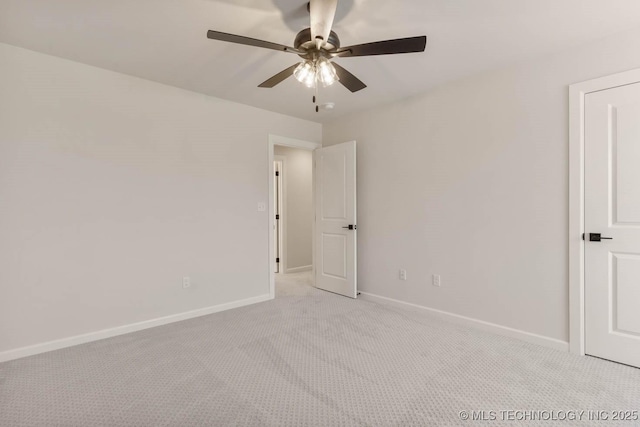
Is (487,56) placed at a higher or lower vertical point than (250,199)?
higher

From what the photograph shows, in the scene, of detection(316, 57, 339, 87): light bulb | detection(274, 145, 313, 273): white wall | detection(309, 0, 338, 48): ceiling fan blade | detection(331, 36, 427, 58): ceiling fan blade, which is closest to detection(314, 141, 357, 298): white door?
detection(274, 145, 313, 273): white wall

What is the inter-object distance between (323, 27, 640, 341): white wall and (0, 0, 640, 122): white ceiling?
232 millimetres

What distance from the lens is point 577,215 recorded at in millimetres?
2430

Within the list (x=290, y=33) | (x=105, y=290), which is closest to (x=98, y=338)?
(x=105, y=290)

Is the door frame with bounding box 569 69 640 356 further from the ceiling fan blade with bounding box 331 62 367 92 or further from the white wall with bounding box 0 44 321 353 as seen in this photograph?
the white wall with bounding box 0 44 321 353

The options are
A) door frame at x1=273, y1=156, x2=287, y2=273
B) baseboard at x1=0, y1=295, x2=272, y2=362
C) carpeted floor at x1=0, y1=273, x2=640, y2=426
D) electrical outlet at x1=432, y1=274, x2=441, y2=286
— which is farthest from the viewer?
door frame at x1=273, y1=156, x2=287, y2=273

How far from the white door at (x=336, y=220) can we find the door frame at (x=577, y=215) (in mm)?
2181

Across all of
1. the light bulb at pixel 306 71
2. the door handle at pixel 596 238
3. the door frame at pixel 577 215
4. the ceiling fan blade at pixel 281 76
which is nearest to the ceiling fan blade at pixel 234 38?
the light bulb at pixel 306 71

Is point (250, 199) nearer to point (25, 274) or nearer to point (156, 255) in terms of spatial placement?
point (156, 255)

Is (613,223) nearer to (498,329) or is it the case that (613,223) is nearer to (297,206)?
(498,329)

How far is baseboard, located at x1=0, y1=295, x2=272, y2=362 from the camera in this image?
245 cm

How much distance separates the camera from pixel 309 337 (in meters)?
2.82

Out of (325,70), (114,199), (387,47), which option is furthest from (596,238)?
(114,199)

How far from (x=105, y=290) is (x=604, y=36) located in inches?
181
